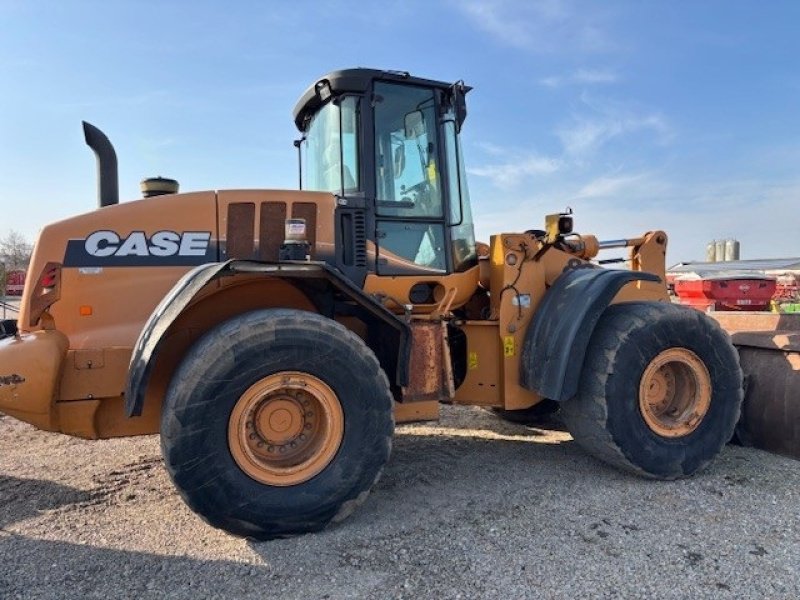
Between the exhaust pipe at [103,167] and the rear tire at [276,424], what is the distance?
1.73m

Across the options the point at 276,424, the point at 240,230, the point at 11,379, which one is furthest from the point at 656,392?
the point at 11,379

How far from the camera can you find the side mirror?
4.75 meters

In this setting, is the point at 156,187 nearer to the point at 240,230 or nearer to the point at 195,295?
the point at 240,230

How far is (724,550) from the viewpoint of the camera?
11.0ft

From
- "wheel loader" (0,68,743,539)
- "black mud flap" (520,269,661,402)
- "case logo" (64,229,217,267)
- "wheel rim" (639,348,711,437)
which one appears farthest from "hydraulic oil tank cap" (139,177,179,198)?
"wheel rim" (639,348,711,437)

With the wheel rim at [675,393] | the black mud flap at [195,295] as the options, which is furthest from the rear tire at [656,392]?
the black mud flap at [195,295]

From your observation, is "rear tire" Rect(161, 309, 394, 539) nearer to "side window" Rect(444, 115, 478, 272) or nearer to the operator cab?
the operator cab

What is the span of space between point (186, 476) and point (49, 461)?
261 cm

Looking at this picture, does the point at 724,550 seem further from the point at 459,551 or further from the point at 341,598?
the point at 341,598

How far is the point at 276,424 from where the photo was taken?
12.1 ft

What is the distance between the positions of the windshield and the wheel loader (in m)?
0.02

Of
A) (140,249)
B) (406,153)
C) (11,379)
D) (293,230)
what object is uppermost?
(406,153)

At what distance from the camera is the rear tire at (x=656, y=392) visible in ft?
14.4

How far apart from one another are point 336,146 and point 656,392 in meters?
3.09
